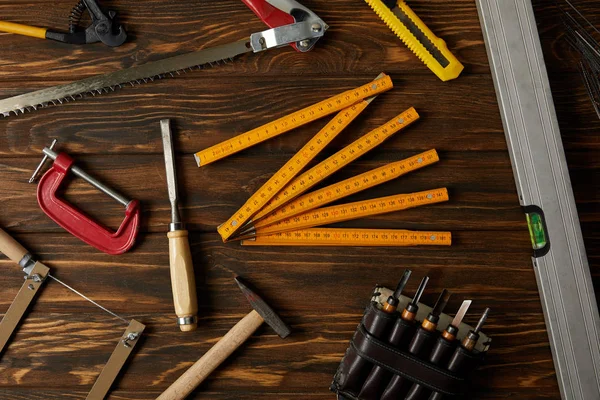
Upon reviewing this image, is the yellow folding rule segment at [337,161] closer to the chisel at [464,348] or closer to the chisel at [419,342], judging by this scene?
the chisel at [419,342]

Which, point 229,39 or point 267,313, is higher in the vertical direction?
point 229,39

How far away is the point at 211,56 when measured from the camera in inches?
73.6

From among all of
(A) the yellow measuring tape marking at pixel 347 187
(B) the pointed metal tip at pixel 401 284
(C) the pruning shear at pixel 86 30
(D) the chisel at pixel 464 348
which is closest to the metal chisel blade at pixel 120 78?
(C) the pruning shear at pixel 86 30

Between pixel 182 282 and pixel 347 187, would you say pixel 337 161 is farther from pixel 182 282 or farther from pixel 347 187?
pixel 182 282

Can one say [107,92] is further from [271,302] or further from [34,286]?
[271,302]

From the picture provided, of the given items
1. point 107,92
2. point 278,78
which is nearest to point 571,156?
point 278,78

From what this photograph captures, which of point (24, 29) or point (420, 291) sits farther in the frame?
point (24, 29)

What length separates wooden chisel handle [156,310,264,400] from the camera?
1.77 m

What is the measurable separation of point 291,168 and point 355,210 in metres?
0.23

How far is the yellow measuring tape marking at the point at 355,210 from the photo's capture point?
5.94 feet

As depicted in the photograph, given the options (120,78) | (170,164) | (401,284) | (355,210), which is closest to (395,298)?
(401,284)

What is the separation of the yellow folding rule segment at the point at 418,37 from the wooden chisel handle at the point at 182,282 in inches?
35.0

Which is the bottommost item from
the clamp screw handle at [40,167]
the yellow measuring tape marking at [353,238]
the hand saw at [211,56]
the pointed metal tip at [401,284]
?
the pointed metal tip at [401,284]

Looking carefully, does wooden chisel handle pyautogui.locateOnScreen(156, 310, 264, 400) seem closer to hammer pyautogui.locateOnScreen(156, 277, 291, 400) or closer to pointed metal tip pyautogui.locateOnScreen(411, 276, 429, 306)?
hammer pyautogui.locateOnScreen(156, 277, 291, 400)
